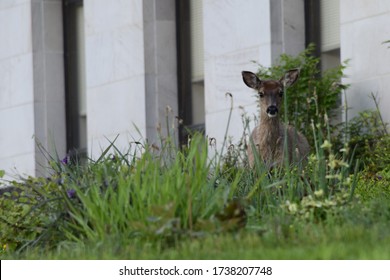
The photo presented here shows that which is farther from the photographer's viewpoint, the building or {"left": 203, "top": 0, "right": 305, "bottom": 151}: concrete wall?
{"left": 203, "top": 0, "right": 305, "bottom": 151}: concrete wall

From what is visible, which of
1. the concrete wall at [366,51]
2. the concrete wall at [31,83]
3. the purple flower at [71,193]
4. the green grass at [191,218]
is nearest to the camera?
the green grass at [191,218]

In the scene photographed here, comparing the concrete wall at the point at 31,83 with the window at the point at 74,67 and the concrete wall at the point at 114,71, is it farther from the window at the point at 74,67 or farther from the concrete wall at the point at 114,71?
the concrete wall at the point at 114,71

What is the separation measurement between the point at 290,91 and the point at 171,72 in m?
4.82

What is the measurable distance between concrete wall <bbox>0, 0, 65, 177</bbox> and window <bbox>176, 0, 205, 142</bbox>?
10.9 ft

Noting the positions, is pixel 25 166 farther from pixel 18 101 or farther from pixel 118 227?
pixel 118 227

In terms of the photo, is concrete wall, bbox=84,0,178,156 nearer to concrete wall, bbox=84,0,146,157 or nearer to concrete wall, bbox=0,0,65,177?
concrete wall, bbox=84,0,146,157

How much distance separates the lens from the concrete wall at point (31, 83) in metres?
24.6

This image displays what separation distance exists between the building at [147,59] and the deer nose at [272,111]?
87.0 inches

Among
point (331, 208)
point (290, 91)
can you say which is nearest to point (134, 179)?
point (331, 208)

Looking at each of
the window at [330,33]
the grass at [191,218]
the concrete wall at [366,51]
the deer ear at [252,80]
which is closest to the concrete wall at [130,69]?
the window at [330,33]

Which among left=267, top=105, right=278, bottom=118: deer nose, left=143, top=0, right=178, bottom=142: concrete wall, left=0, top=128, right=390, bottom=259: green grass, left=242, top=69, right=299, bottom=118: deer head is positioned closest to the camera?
left=0, top=128, right=390, bottom=259: green grass

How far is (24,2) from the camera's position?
24.9 metres

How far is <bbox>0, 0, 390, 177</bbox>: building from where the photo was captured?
1831 cm

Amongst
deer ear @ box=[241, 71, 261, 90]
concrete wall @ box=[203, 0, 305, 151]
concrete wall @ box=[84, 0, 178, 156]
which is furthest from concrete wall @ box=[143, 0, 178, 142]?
deer ear @ box=[241, 71, 261, 90]
